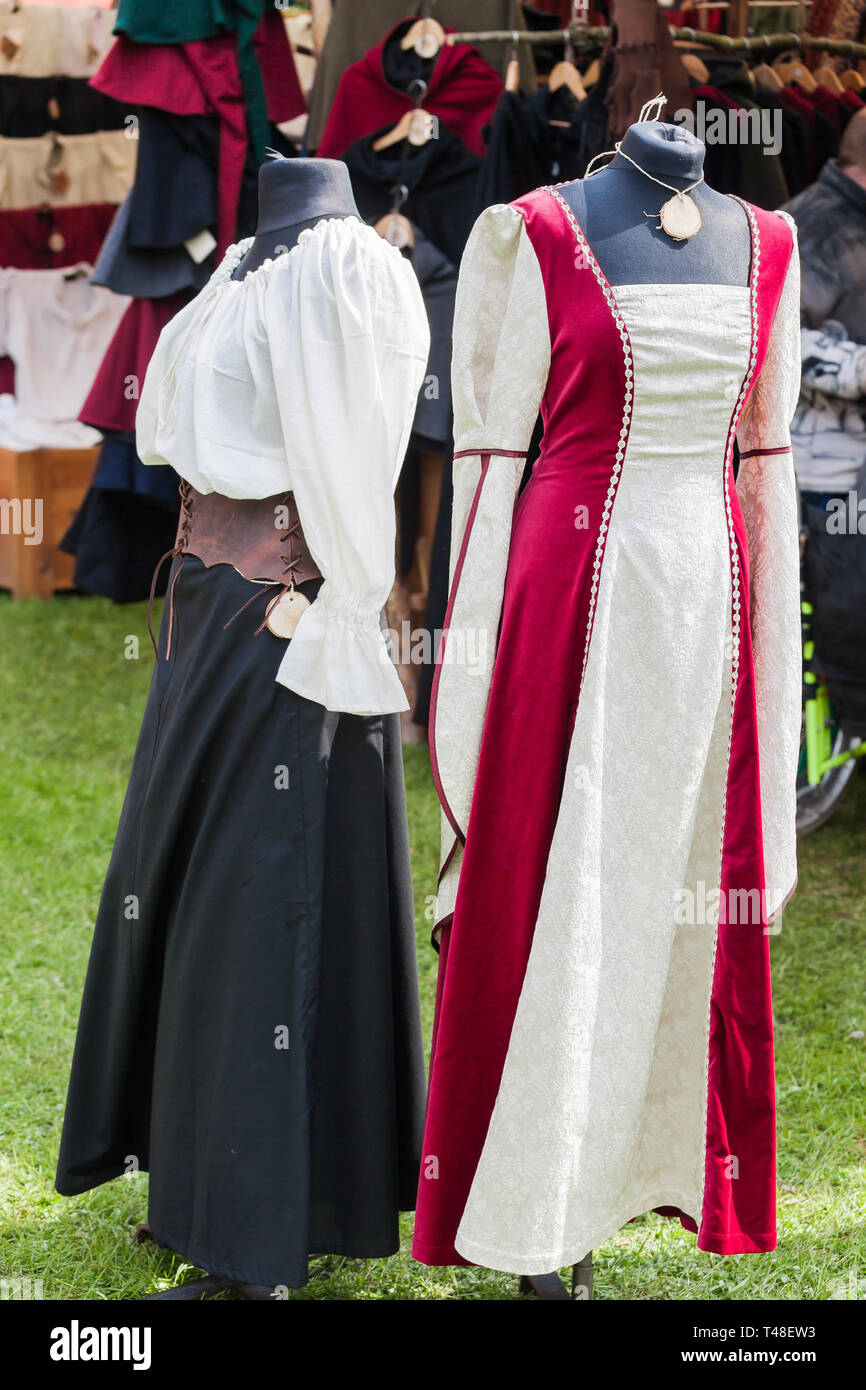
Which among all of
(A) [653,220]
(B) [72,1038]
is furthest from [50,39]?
(A) [653,220]

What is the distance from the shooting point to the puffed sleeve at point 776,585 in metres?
1.96

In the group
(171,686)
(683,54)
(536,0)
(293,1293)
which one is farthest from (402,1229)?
(536,0)

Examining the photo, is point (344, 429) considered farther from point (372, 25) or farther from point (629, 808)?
point (372, 25)

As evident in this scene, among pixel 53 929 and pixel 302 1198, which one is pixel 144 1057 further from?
pixel 53 929

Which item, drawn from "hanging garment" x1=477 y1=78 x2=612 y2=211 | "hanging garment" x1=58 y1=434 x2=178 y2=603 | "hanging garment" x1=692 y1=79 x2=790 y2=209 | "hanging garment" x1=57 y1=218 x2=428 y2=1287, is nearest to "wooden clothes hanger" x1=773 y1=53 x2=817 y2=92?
"hanging garment" x1=692 y1=79 x2=790 y2=209

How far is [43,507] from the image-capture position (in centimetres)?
644

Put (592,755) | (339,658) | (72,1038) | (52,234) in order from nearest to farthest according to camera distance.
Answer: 1. (592,755)
2. (339,658)
3. (72,1038)
4. (52,234)

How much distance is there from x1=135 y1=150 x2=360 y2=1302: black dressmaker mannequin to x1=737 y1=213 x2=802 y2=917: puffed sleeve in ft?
2.02

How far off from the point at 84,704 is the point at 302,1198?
3615 millimetres

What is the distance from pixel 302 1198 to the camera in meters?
1.96

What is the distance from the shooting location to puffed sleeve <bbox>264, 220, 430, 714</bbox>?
6.27ft

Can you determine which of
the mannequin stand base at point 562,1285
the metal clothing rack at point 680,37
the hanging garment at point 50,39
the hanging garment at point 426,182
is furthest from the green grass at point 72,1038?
the hanging garment at point 50,39

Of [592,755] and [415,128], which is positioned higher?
[415,128]

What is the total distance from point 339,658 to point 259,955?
0.41 meters
